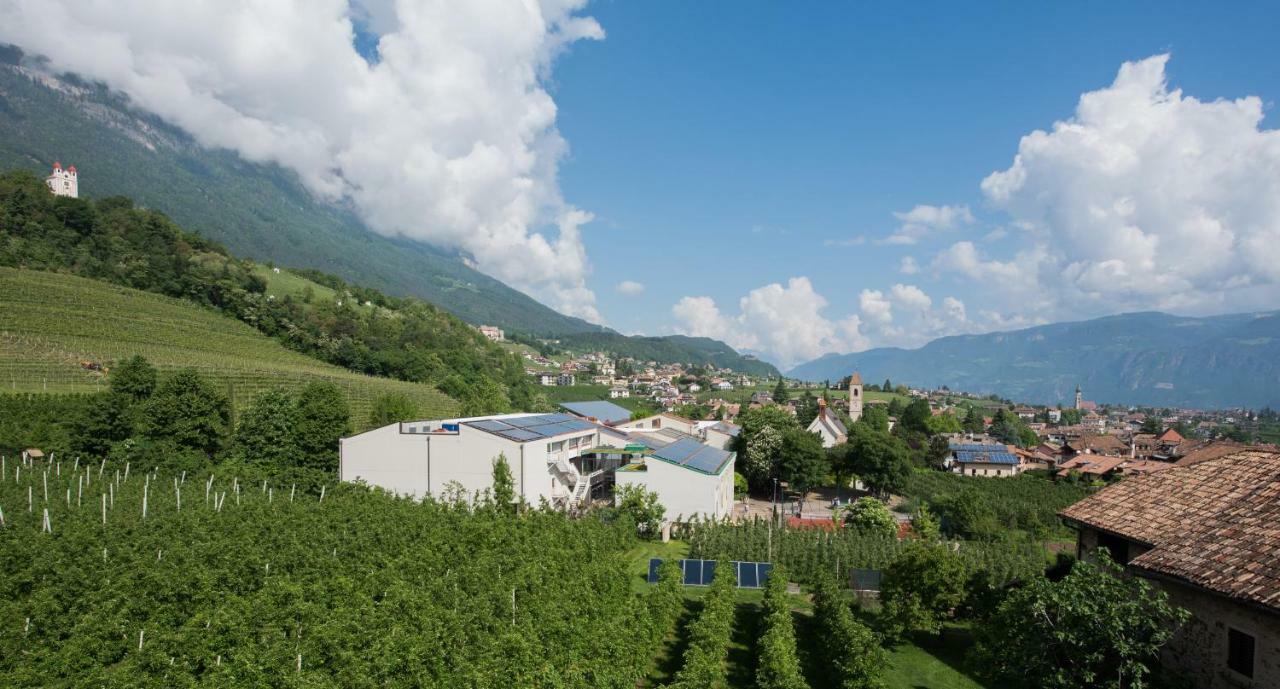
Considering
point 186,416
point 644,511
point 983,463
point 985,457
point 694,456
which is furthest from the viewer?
point 985,457

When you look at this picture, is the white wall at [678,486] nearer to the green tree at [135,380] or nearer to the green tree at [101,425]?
the green tree at [101,425]

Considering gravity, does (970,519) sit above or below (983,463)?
above

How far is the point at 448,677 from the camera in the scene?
1235 cm

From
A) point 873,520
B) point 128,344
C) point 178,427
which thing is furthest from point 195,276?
point 873,520

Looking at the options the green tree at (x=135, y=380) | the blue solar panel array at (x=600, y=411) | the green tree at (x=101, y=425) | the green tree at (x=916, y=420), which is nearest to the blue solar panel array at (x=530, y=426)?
the green tree at (x=101, y=425)

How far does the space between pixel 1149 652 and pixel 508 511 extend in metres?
23.8

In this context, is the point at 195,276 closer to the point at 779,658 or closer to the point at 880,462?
the point at 880,462

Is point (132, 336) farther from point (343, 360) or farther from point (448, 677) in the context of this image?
point (448, 677)

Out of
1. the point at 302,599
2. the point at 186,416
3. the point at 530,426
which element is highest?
the point at 186,416

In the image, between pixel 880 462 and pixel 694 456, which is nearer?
pixel 694 456

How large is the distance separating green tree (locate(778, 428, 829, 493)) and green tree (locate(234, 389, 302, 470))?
100ft

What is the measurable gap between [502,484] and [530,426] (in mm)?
7064

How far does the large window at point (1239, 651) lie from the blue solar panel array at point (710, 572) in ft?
46.9

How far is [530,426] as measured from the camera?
36531 millimetres
